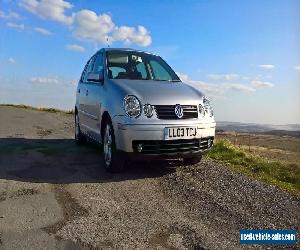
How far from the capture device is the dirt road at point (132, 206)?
374 centimetres

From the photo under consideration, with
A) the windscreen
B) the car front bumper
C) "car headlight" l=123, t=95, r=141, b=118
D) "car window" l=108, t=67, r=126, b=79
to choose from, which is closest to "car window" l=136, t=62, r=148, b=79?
the windscreen

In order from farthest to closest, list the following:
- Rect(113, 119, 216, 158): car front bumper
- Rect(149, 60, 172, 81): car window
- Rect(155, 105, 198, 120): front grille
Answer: Rect(149, 60, 172, 81): car window < Rect(155, 105, 198, 120): front grille < Rect(113, 119, 216, 158): car front bumper

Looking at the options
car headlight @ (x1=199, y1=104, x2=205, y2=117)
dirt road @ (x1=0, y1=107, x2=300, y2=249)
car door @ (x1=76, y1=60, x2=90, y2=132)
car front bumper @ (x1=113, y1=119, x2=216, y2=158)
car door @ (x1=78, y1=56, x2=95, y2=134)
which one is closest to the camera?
dirt road @ (x1=0, y1=107, x2=300, y2=249)

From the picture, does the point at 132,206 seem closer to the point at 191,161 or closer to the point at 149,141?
the point at 149,141

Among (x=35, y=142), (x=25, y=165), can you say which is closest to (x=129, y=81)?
(x=25, y=165)

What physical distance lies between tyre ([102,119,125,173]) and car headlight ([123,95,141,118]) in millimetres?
481

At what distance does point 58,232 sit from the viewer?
12.7ft

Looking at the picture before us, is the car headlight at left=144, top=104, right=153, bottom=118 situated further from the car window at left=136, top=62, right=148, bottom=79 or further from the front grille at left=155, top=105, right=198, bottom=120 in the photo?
the car window at left=136, top=62, right=148, bottom=79

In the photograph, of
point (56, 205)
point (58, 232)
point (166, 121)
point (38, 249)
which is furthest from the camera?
point (166, 121)

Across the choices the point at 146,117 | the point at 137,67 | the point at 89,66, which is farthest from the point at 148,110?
the point at 89,66

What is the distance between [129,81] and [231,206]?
107 inches

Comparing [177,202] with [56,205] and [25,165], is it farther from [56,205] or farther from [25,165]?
[25,165]

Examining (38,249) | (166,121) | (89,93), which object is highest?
(89,93)

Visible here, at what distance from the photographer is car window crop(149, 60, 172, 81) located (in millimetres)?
7270
